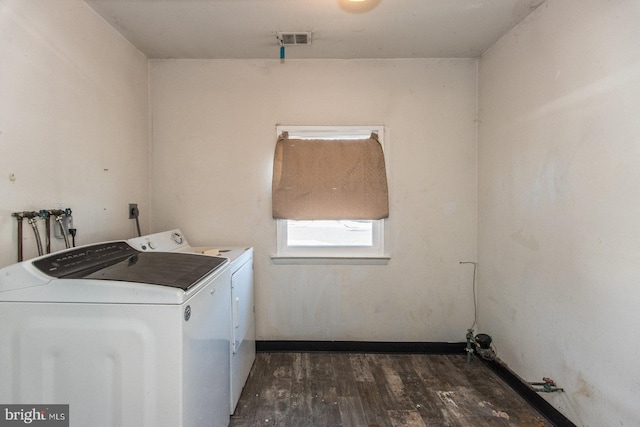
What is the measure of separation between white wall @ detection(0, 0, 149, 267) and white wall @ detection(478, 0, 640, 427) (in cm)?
261

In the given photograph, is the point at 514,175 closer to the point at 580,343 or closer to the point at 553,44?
the point at 553,44

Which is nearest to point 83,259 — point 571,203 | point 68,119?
point 68,119

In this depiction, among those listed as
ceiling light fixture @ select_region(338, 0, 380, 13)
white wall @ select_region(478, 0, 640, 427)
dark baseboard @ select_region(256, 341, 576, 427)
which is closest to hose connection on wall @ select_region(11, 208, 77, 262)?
dark baseboard @ select_region(256, 341, 576, 427)

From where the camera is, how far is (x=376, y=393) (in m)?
1.88

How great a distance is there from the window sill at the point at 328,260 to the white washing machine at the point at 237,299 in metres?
0.29

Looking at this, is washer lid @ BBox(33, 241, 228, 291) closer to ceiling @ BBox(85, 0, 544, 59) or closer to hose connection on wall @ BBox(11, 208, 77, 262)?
hose connection on wall @ BBox(11, 208, 77, 262)

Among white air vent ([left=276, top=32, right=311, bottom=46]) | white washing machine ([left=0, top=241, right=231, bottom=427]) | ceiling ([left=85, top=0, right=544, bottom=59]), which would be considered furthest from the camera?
white air vent ([left=276, top=32, right=311, bottom=46])

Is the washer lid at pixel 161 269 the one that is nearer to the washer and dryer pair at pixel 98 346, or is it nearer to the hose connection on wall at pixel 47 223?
the washer and dryer pair at pixel 98 346

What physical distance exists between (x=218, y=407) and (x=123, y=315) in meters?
0.72

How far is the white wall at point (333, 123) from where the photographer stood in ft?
7.73

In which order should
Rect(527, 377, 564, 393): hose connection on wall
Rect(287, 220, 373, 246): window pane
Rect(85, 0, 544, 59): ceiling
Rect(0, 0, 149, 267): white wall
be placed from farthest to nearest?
Rect(287, 220, 373, 246): window pane < Rect(85, 0, 544, 59): ceiling < Rect(527, 377, 564, 393): hose connection on wall < Rect(0, 0, 149, 267): white wall

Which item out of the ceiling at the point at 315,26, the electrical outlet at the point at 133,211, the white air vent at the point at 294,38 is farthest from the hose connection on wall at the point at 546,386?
the electrical outlet at the point at 133,211

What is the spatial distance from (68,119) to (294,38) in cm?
145

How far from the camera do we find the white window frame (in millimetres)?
2367
